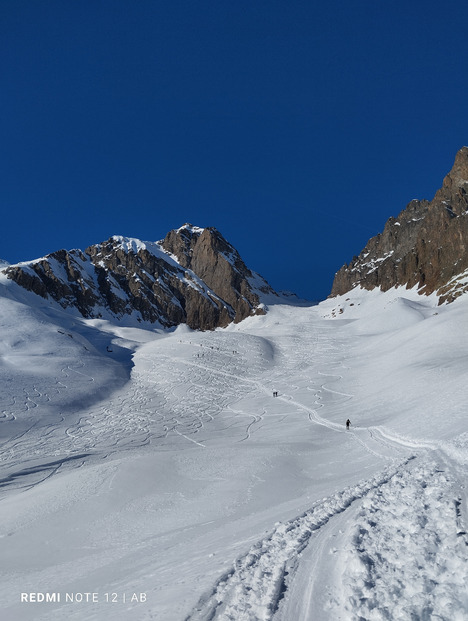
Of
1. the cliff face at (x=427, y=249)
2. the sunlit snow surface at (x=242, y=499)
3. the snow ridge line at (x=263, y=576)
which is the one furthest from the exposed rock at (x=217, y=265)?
the snow ridge line at (x=263, y=576)

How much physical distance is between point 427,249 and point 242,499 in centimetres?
10931

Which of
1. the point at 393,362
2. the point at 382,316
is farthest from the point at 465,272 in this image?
the point at 393,362

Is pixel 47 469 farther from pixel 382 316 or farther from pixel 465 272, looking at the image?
pixel 465 272

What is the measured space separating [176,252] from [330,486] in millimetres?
186823

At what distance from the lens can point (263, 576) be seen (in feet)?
20.8

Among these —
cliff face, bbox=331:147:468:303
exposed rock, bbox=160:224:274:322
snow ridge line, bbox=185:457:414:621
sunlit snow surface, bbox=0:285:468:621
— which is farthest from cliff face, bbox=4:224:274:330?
snow ridge line, bbox=185:457:414:621

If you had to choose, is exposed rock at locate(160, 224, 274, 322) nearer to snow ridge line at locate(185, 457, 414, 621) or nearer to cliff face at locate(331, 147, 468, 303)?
cliff face at locate(331, 147, 468, 303)

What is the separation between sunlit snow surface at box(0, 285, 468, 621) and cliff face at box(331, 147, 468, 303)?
63584 mm

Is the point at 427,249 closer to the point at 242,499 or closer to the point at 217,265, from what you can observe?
the point at 217,265

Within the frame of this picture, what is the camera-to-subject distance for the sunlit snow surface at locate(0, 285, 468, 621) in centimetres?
584

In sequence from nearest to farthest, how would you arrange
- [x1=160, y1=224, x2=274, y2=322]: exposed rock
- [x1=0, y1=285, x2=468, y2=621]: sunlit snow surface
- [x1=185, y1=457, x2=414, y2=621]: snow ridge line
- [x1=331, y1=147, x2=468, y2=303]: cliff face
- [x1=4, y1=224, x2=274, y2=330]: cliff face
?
1. [x1=185, y1=457, x2=414, y2=621]: snow ridge line
2. [x1=0, y1=285, x2=468, y2=621]: sunlit snow surface
3. [x1=331, y1=147, x2=468, y2=303]: cliff face
4. [x1=4, y1=224, x2=274, y2=330]: cliff face
5. [x1=160, y1=224, x2=274, y2=322]: exposed rock

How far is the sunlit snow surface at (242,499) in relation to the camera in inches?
230

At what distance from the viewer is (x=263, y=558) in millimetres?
6906

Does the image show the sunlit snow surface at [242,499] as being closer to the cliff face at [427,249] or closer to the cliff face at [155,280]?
the cliff face at [427,249]
